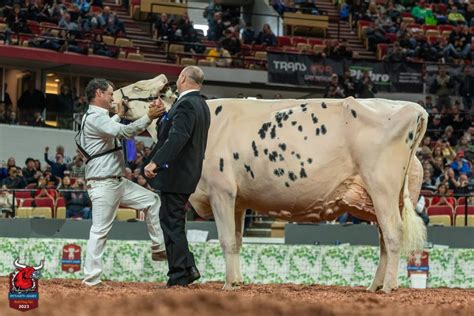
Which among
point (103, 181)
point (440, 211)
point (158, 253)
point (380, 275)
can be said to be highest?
point (103, 181)

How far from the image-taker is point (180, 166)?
11.0 meters

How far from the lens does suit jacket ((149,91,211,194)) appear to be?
10.8 meters

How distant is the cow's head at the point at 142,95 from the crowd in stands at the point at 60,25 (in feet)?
62.4

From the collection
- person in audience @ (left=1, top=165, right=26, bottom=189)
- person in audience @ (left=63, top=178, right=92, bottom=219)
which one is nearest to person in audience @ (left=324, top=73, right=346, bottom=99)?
person in audience @ (left=1, top=165, right=26, bottom=189)

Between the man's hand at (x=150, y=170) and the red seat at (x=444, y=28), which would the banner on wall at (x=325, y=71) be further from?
the man's hand at (x=150, y=170)

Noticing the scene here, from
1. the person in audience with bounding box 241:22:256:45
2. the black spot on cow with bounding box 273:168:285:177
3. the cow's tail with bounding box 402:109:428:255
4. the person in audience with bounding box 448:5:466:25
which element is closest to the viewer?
the cow's tail with bounding box 402:109:428:255

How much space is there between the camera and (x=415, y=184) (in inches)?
489

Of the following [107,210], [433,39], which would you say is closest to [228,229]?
[107,210]

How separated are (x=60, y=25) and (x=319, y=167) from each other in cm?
2225

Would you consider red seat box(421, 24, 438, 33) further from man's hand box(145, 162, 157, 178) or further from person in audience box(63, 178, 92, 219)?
man's hand box(145, 162, 157, 178)

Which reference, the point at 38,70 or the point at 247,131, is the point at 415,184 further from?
the point at 38,70
